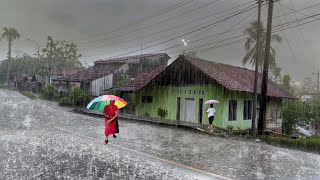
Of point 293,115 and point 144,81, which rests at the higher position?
point 144,81

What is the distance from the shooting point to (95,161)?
1045 cm

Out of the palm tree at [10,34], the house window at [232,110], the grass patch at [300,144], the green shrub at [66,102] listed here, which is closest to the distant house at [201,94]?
the house window at [232,110]

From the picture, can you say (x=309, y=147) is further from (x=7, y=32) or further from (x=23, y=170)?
(x=7, y=32)

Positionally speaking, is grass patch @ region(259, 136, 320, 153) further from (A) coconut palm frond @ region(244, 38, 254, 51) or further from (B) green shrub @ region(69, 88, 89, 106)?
(A) coconut palm frond @ region(244, 38, 254, 51)

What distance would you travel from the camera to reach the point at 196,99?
26.2 metres

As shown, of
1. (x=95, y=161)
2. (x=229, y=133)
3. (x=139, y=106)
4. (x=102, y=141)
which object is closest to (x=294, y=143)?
(x=229, y=133)

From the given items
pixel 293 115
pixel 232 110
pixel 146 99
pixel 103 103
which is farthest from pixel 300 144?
pixel 293 115

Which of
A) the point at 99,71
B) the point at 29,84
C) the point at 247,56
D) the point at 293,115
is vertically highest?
the point at 247,56

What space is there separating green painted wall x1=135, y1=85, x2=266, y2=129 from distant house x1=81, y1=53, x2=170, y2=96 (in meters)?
12.2

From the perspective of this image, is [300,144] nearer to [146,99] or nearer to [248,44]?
[146,99]

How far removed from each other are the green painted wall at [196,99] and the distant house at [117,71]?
12.2 metres

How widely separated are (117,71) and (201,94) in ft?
71.3

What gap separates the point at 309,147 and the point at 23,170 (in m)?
13.4

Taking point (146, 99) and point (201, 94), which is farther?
point (146, 99)
